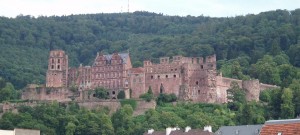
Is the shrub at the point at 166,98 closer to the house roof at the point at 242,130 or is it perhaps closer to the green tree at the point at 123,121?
the green tree at the point at 123,121

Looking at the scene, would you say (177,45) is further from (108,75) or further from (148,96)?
(148,96)

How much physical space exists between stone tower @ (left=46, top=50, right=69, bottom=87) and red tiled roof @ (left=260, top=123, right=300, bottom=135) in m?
68.6

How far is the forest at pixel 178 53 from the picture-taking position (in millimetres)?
116438

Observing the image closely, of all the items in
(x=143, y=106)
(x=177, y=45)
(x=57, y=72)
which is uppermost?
(x=177, y=45)

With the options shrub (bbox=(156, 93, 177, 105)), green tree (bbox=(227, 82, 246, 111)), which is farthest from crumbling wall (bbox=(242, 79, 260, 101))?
shrub (bbox=(156, 93, 177, 105))

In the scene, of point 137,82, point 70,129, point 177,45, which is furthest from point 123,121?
point 177,45

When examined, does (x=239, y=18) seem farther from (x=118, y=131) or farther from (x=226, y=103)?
(x=118, y=131)

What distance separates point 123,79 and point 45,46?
62.7 metres

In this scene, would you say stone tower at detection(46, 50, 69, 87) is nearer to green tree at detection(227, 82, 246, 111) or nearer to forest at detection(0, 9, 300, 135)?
forest at detection(0, 9, 300, 135)

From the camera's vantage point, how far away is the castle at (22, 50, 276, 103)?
126m

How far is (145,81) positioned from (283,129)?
61490 millimetres

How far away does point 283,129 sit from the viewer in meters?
66.5

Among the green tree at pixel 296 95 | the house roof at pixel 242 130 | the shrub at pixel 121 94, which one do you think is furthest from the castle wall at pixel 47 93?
the house roof at pixel 242 130

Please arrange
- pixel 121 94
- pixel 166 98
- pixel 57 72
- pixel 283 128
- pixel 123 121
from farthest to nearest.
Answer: pixel 57 72 → pixel 121 94 → pixel 166 98 → pixel 123 121 → pixel 283 128
